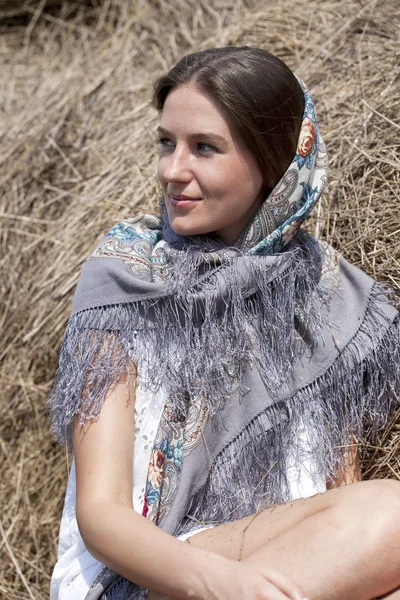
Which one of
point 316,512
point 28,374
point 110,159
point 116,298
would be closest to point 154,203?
point 110,159

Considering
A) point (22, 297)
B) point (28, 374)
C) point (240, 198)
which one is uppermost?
point (240, 198)

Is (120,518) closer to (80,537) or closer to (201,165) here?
(80,537)

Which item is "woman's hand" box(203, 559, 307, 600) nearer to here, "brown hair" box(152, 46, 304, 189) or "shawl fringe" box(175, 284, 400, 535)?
"shawl fringe" box(175, 284, 400, 535)

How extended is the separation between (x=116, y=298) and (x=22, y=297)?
41.0 inches

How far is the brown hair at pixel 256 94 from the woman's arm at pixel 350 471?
0.72m

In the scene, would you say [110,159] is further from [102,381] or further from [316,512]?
[316,512]

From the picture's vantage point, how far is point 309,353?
2.13 metres

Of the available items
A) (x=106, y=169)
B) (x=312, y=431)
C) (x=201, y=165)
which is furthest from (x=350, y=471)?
(x=106, y=169)

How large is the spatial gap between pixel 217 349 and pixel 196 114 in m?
0.56

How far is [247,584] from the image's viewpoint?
1.59 metres

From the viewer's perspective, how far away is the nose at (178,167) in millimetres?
1961

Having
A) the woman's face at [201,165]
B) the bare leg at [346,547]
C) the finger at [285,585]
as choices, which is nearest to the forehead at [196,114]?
the woman's face at [201,165]

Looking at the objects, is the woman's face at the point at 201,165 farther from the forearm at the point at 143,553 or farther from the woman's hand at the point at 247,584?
the woman's hand at the point at 247,584

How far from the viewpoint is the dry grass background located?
262cm
